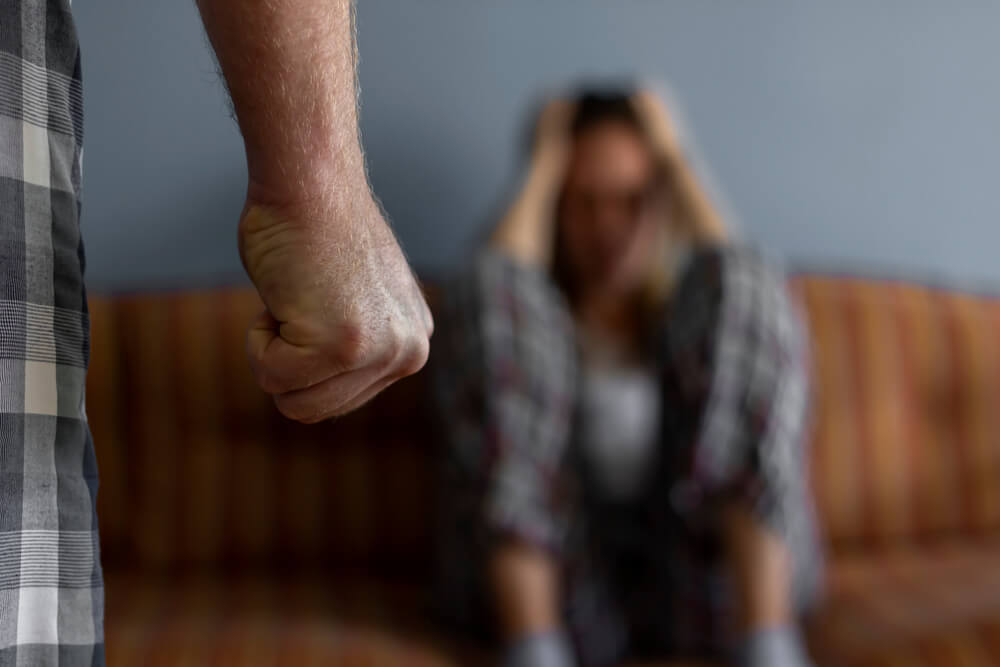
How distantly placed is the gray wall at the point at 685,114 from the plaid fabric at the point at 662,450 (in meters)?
0.48

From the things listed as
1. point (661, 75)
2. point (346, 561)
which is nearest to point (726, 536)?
point (346, 561)

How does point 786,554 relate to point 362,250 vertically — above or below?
below

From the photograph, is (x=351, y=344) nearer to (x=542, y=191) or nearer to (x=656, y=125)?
(x=542, y=191)

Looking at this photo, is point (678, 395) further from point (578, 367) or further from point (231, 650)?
point (231, 650)

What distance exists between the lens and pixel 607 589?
1347 mm

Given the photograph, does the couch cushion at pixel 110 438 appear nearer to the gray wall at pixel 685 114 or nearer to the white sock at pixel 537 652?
the gray wall at pixel 685 114

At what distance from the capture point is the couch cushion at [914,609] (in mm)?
1161

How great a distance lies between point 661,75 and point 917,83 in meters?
0.47

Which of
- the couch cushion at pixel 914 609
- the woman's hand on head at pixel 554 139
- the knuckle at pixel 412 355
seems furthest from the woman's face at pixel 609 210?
the knuckle at pixel 412 355

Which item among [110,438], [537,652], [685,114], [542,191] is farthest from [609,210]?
[110,438]

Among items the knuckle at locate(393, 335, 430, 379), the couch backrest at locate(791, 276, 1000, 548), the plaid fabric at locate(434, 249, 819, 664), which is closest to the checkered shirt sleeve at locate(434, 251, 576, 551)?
the plaid fabric at locate(434, 249, 819, 664)

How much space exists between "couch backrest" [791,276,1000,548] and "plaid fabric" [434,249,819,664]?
259mm

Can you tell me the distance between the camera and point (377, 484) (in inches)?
60.3

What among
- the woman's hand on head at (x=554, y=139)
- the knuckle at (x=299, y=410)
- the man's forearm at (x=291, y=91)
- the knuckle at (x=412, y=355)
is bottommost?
the knuckle at (x=299, y=410)
